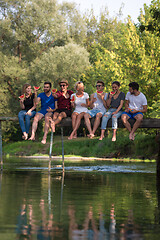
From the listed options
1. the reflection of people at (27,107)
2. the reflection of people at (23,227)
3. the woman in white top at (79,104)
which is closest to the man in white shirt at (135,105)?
the woman in white top at (79,104)

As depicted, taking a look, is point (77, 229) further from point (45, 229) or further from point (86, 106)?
point (86, 106)

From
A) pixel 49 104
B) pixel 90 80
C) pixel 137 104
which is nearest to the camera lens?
pixel 137 104

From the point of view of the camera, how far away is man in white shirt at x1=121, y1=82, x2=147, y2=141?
16.8 m

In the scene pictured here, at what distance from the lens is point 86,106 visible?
17547 millimetres

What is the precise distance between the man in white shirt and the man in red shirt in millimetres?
2049

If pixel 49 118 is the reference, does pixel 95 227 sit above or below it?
below

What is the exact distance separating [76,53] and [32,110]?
34349 millimetres

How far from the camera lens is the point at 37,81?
5141cm

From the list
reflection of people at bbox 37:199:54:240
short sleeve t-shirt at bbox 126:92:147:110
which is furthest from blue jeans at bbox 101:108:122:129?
reflection of people at bbox 37:199:54:240

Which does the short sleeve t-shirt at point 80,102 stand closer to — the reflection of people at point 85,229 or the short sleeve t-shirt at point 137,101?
the short sleeve t-shirt at point 137,101

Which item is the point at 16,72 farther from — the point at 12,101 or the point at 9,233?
the point at 9,233

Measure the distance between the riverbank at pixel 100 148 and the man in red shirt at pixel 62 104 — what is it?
2328 cm

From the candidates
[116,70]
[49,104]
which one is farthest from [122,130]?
[49,104]

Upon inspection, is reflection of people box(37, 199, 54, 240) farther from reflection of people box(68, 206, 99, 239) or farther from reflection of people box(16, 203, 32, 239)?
reflection of people box(68, 206, 99, 239)
